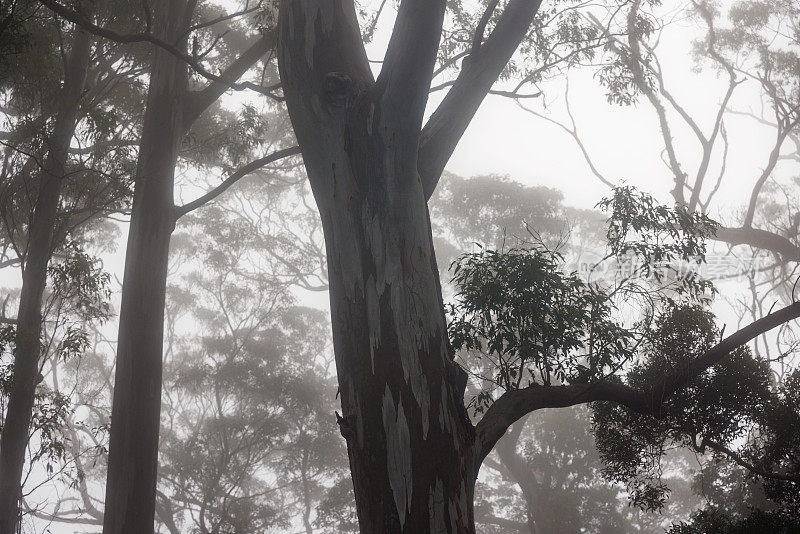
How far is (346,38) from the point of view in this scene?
3.49m

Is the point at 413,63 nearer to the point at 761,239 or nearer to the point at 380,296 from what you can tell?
the point at 380,296

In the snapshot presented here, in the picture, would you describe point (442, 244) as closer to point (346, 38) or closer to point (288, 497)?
point (288, 497)

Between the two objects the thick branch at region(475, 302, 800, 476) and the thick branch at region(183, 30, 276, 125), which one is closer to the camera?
the thick branch at region(475, 302, 800, 476)

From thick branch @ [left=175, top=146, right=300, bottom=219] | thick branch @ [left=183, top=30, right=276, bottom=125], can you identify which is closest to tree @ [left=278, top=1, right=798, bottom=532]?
thick branch @ [left=175, top=146, right=300, bottom=219]

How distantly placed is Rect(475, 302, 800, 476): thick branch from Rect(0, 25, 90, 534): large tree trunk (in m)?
3.58

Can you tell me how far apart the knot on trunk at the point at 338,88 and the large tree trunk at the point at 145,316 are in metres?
2.91

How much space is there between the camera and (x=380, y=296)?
9.07ft

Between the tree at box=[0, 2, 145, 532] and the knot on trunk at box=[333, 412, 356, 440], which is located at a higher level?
the tree at box=[0, 2, 145, 532]

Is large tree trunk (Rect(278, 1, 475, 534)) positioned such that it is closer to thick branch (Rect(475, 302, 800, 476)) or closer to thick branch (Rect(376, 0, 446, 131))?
thick branch (Rect(376, 0, 446, 131))

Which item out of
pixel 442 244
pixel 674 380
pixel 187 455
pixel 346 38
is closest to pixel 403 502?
pixel 674 380

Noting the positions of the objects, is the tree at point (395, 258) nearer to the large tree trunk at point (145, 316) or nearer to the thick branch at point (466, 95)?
the thick branch at point (466, 95)

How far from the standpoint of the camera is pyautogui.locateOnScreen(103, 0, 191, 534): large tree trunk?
4742 millimetres

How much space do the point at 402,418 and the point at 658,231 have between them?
129 inches

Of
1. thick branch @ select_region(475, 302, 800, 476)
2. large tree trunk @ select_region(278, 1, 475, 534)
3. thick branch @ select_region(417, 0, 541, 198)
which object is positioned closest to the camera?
large tree trunk @ select_region(278, 1, 475, 534)
